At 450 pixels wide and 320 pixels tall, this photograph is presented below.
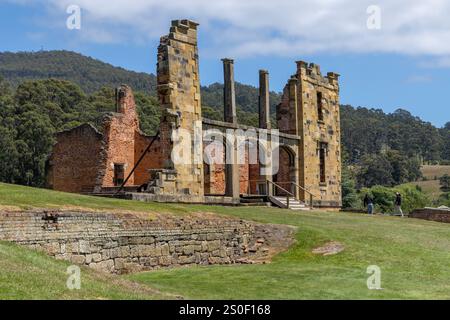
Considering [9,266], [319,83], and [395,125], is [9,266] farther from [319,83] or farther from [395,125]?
[395,125]

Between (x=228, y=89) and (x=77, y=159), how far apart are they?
1053cm

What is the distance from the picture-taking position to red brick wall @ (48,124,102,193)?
1503 inches

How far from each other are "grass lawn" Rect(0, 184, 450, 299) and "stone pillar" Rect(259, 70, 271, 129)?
42.2 feet

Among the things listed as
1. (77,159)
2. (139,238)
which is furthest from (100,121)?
(139,238)

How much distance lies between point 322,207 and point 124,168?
37.3 ft

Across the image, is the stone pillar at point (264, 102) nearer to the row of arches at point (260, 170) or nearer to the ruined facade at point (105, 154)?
the row of arches at point (260, 170)

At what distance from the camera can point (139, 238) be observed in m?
16.6

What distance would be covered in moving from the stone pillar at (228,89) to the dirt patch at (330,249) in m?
14.8

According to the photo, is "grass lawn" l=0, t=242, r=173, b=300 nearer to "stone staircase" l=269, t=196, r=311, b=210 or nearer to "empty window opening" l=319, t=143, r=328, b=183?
"stone staircase" l=269, t=196, r=311, b=210

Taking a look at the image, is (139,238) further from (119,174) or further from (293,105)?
(293,105)

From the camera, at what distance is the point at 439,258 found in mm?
18094

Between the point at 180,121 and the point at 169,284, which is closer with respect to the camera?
the point at 169,284
